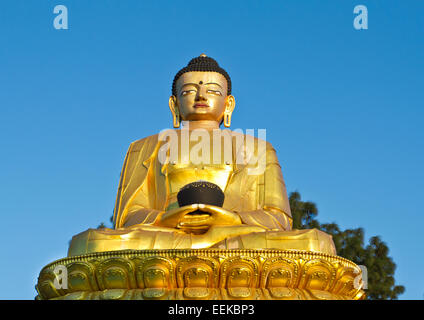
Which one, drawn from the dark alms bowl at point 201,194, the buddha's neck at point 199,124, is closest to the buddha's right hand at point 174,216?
the dark alms bowl at point 201,194

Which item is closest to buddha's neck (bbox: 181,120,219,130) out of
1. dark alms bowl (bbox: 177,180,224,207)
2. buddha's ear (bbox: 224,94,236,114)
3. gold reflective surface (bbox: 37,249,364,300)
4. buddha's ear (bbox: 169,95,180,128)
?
buddha's ear (bbox: 169,95,180,128)

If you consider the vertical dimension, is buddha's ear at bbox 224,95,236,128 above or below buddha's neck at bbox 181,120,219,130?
above

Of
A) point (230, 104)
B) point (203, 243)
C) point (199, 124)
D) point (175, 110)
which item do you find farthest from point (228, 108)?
point (203, 243)

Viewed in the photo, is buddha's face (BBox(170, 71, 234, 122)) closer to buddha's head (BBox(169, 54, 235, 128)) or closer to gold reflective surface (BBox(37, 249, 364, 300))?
buddha's head (BBox(169, 54, 235, 128))

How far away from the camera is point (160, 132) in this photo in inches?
341

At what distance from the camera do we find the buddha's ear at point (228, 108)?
8.80 m

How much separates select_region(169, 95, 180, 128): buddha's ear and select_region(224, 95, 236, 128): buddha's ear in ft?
1.90

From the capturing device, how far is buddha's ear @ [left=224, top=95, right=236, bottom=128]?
Result: 880 centimetres

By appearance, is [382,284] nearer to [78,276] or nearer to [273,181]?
[273,181]

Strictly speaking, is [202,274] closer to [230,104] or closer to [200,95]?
[200,95]

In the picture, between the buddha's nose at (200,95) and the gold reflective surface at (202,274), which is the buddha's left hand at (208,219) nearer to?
the gold reflective surface at (202,274)

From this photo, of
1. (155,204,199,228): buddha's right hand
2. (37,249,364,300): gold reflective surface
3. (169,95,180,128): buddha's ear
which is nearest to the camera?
(37,249,364,300): gold reflective surface
